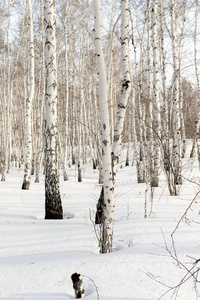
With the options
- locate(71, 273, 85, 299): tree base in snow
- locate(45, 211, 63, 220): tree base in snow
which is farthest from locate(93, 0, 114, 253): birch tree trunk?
locate(45, 211, 63, 220): tree base in snow

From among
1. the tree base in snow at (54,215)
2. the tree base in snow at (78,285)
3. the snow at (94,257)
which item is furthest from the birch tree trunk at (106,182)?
the tree base in snow at (54,215)

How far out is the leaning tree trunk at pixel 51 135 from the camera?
4.87 metres

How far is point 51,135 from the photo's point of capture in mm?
4914

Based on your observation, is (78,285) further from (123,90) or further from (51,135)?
(51,135)

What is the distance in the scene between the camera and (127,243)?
307 cm

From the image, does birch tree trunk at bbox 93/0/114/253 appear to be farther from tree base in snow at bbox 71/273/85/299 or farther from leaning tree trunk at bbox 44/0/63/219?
leaning tree trunk at bbox 44/0/63/219

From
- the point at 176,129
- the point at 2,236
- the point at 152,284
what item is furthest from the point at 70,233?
the point at 176,129

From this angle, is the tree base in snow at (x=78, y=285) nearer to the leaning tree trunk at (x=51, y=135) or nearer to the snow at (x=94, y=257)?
the snow at (x=94, y=257)

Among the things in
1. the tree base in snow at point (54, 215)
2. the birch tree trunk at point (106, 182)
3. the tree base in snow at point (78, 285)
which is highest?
the birch tree trunk at point (106, 182)

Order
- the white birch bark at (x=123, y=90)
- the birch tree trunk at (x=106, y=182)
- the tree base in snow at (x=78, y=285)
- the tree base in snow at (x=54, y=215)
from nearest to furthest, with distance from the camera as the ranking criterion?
the tree base in snow at (x=78, y=285)
the birch tree trunk at (x=106, y=182)
the white birch bark at (x=123, y=90)
the tree base in snow at (x=54, y=215)

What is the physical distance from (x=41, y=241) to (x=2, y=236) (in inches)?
26.0

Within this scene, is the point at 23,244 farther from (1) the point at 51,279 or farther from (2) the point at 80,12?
(2) the point at 80,12

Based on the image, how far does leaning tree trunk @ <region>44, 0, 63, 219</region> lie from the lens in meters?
4.87

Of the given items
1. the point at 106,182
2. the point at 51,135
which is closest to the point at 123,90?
the point at 106,182
